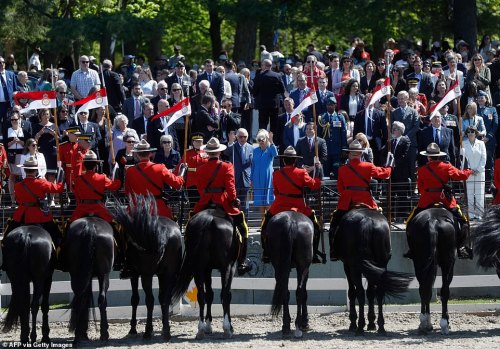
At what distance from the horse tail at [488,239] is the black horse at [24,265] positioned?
5968 mm

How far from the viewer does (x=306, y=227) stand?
19.1m

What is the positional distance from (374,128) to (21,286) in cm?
946

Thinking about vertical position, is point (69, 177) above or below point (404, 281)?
above

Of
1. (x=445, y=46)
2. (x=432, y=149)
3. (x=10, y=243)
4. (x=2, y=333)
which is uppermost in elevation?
(x=445, y=46)

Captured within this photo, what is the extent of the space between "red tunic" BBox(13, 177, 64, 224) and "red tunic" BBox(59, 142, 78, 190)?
3709 mm

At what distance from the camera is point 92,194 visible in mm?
19359

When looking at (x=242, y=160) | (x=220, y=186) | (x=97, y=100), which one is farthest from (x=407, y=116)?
(x=220, y=186)

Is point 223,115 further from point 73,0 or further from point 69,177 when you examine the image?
point 73,0

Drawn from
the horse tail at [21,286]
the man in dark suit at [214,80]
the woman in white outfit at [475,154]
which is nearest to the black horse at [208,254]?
→ the horse tail at [21,286]

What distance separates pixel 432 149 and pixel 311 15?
16570mm

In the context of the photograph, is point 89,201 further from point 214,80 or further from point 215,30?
point 215,30

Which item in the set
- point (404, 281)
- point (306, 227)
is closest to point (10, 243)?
point (306, 227)

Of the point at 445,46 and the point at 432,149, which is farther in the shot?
the point at 445,46
